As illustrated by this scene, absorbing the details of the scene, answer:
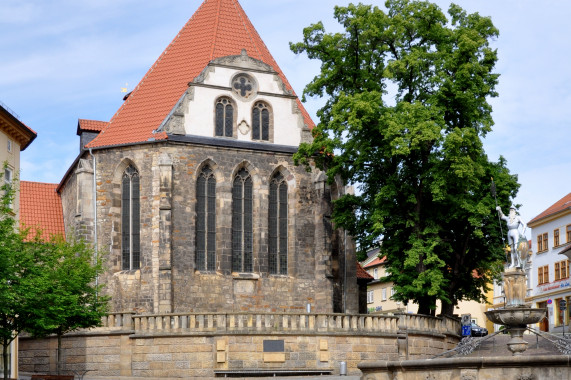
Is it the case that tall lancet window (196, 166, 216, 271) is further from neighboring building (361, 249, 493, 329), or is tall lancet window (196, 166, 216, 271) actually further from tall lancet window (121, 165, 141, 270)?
neighboring building (361, 249, 493, 329)

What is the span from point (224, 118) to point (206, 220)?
14.0 ft

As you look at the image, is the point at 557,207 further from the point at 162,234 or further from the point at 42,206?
the point at 42,206

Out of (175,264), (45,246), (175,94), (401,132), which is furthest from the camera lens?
(175,94)

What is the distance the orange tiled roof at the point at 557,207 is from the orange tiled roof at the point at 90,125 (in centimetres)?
2527

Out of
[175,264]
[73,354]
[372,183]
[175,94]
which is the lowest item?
[73,354]

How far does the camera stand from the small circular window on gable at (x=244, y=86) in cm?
4250

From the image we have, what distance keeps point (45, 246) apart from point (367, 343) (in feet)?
35.4

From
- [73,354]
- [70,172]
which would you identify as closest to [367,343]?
[73,354]

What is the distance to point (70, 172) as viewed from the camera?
44719mm

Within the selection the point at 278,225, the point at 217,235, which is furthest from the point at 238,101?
the point at 217,235

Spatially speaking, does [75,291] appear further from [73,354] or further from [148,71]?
[148,71]

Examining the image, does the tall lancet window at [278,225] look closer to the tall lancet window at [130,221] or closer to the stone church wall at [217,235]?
the stone church wall at [217,235]

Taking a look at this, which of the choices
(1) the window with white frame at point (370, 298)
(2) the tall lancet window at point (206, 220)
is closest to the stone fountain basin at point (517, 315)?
(2) the tall lancet window at point (206, 220)

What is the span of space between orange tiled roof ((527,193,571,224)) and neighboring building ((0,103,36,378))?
3039cm
